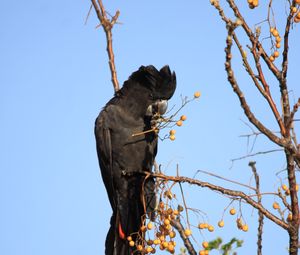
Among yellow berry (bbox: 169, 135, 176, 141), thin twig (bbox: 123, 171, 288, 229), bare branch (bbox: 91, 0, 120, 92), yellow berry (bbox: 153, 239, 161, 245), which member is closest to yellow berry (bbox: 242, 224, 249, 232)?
thin twig (bbox: 123, 171, 288, 229)

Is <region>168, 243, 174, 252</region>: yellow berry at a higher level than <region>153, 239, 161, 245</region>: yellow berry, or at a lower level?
lower

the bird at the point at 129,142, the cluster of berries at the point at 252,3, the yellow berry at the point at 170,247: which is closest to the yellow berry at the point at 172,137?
the yellow berry at the point at 170,247

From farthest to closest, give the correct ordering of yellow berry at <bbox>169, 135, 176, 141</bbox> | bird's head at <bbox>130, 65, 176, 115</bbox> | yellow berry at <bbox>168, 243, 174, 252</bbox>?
bird's head at <bbox>130, 65, 176, 115</bbox>
yellow berry at <bbox>169, 135, 176, 141</bbox>
yellow berry at <bbox>168, 243, 174, 252</bbox>

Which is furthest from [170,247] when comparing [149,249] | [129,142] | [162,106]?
[162,106]

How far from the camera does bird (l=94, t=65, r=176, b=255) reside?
498 centimetres

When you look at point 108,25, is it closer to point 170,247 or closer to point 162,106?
point 162,106

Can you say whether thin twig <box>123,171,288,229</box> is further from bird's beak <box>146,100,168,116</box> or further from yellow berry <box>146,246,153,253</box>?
bird's beak <box>146,100,168,116</box>

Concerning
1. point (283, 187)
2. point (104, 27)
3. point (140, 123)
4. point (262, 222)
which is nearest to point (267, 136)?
point (283, 187)

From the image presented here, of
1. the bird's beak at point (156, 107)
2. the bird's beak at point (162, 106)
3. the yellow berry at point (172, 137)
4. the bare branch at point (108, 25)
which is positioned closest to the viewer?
the yellow berry at point (172, 137)

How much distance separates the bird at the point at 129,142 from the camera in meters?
4.98

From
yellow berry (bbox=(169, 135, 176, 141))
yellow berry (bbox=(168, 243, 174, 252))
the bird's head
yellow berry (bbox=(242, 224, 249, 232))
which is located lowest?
yellow berry (bbox=(168, 243, 174, 252))

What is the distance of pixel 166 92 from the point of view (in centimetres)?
523

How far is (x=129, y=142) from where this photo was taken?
4.98 metres

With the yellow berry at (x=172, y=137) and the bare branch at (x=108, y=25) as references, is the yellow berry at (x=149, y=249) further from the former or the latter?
the bare branch at (x=108, y=25)
